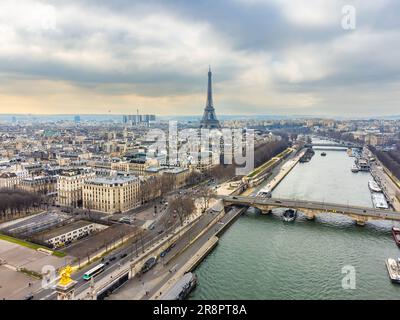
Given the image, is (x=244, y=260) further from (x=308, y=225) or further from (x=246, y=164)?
(x=246, y=164)

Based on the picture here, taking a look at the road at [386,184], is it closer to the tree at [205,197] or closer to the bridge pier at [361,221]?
the bridge pier at [361,221]

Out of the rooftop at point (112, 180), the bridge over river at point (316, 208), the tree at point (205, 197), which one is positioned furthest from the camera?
the tree at point (205, 197)

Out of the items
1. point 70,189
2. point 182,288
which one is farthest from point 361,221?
point 70,189

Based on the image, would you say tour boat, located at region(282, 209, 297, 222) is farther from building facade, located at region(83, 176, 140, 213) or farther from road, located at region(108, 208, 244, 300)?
building facade, located at region(83, 176, 140, 213)

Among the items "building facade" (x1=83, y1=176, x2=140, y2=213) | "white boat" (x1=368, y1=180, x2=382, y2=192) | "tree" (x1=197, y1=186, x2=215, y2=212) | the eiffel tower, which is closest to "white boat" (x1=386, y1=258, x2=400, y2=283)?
"tree" (x1=197, y1=186, x2=215, y2=212)

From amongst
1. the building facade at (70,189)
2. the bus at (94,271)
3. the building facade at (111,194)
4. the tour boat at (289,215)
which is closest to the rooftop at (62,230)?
the building facade at (111,194)

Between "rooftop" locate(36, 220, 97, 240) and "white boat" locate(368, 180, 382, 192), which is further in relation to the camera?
"white boat" locate(368, 180, 382, 192)
